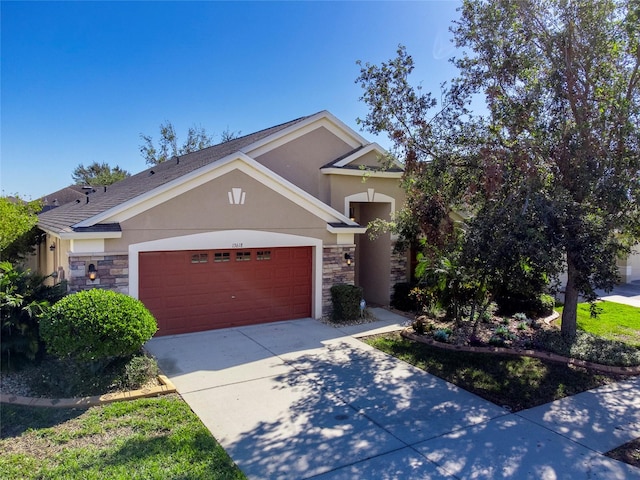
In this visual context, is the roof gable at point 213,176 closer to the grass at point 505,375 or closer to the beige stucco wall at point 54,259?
the beige stucco wall at point 54,259

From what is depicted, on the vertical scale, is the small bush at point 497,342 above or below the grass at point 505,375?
above

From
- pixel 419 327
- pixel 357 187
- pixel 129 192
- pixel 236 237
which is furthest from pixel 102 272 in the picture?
pixel 357 187

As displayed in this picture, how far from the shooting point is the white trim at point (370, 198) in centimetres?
1418

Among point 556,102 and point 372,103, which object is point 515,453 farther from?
point 372,103

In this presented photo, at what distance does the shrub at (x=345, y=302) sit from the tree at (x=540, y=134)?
3.08m

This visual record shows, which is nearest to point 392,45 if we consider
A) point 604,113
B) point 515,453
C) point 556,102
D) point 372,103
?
point 372,103

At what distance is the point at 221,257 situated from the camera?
11125 mm

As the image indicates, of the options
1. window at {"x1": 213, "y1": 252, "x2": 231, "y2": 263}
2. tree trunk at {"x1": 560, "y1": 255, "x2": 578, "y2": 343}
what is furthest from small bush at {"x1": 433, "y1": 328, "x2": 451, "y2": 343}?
window at {"x1": 213, "y1": 252, "x2": 231, "y2": 263}

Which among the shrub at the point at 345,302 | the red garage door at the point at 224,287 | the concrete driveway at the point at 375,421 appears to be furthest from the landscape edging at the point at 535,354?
the red garage door at the point at 224,287

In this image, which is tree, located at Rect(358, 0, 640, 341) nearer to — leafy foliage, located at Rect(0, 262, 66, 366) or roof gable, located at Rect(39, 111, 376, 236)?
roof gable, located at Rect(39, 111, 376, 236)

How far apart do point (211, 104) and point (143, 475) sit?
2720cm

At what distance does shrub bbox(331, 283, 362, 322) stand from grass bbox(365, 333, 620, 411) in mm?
2164

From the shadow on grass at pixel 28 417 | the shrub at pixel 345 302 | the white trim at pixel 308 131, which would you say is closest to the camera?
the shadow on grass at pixel 28 417

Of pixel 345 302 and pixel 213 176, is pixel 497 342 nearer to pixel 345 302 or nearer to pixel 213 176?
pixel 345 302
